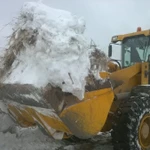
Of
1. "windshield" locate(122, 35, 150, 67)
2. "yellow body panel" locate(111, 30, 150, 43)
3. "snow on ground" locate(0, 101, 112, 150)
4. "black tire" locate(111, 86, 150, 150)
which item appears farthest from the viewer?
"yellow body panel" locate(111, 30, 150, 43)

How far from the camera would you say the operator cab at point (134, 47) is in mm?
6469

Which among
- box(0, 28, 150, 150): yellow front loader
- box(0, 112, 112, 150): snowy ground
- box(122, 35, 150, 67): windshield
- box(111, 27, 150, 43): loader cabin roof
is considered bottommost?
box(0, 112, 112, 150): snowy ground

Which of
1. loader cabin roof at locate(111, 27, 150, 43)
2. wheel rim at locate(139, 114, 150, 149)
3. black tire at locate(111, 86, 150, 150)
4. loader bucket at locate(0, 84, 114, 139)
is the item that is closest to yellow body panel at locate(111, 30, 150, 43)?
loader cabin roof at locate(111, 27, 150, 43)

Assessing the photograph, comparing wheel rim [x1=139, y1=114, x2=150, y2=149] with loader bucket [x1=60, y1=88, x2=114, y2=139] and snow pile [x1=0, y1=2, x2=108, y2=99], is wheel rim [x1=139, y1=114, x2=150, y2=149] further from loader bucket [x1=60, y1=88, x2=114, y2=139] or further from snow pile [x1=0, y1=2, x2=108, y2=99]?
snow pile [x1=0, y1=2, x2=108, y2=99]

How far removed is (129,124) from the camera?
16.1 feet

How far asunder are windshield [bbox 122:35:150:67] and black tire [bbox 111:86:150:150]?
59.4 inches

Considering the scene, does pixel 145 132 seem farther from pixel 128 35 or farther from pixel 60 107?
pixel 128 35

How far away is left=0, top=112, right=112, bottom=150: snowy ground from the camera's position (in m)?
5.66

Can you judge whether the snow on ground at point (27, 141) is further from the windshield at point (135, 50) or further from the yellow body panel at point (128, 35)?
the yellow body panel at point (128, 35)

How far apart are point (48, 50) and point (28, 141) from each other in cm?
232

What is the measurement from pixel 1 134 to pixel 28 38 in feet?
7.26

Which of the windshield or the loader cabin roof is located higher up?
the loader cabin roof

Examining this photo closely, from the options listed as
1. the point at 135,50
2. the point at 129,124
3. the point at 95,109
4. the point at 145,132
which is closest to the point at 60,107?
the point at 95,109

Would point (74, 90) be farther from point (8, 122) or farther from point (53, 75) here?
point (8, 122)
